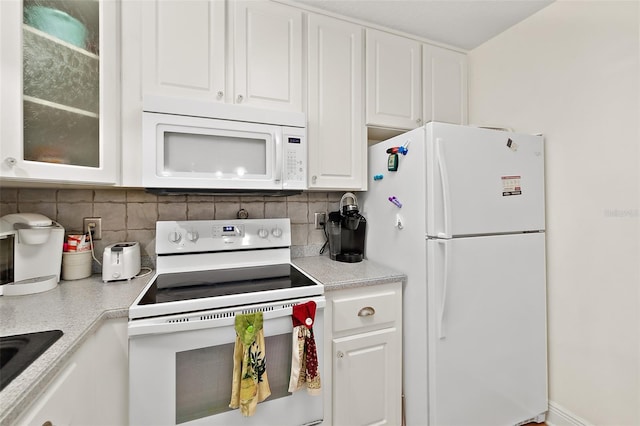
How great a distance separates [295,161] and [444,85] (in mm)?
1291

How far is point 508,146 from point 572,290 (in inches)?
33.9

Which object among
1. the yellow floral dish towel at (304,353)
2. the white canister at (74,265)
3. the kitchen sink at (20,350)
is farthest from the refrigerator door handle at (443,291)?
the white canister at (74,265)

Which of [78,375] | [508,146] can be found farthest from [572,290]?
[78,375]

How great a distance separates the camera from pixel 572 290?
1.50 m

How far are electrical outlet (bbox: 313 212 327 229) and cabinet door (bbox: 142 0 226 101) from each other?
3.14 feet

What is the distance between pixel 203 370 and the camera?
3.62ft

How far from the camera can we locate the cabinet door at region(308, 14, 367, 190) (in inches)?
63.9

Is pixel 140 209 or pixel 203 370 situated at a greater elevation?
pixel 140 209

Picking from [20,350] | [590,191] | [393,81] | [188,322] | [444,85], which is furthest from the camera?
[444,85]

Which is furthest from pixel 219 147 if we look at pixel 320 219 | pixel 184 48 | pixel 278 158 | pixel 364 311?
pixel 364 311

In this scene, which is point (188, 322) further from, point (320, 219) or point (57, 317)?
point (320, 219)

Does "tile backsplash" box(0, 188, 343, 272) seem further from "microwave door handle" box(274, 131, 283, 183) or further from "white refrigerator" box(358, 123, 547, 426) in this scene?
"white refrigerator" box(358, 123, 547, 426)

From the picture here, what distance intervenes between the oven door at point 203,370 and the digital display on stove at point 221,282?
0.09 m

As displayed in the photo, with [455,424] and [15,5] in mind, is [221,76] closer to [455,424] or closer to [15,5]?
[15,5]
